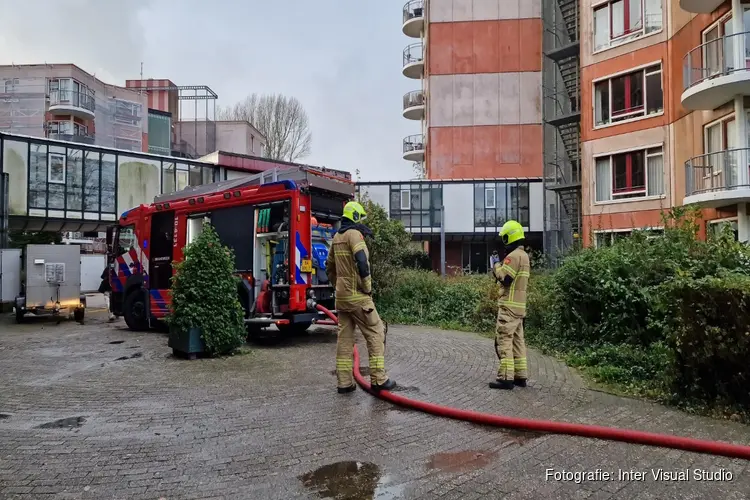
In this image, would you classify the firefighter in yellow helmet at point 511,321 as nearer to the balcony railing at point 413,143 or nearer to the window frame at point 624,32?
the window frame at point 624,32

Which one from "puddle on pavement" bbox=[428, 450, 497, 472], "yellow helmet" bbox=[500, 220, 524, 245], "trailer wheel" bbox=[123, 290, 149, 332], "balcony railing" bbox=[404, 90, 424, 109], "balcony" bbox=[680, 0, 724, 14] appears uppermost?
"balcony railing" bbox=[404, 90, 424, 109]

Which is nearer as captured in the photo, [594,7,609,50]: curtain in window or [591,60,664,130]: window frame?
[591,60,664,130]: window frame

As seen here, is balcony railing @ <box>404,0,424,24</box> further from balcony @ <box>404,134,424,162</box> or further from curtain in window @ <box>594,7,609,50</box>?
curtain in window @ <box>594,7,609,50</box>

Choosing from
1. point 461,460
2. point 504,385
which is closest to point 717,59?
point 504,385

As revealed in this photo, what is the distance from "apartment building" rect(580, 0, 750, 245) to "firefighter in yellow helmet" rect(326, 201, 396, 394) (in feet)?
30.3

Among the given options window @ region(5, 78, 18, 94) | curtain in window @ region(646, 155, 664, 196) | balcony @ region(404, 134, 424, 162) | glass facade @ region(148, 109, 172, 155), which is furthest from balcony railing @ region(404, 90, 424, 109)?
window @ region(5, 78, 18, 94)

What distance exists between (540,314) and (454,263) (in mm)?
24994

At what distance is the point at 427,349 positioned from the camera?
29.3ft

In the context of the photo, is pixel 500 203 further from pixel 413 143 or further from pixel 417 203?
pixel 413 143

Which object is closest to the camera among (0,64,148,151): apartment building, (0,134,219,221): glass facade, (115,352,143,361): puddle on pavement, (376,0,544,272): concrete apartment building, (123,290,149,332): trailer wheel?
(115,352,143,361): puddle on pavement

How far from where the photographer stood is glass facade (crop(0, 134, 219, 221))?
2070 cm

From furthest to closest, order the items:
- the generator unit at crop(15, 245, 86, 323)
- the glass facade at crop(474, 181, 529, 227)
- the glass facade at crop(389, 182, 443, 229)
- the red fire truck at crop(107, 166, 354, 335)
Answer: the glass facade at crop(389, 182, 443, 229) < the glass facade at crop(474, 181, 529, 227) < the generator unit at crop(15, 245, 86, 323) < the red fire truck at crop(107, 166, 354, 335)

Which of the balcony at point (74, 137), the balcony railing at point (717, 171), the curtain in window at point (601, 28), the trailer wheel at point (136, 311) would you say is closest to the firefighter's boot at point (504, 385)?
the trailer wheel at point (136, 311)

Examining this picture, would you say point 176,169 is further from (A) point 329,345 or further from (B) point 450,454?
(B) point 450,454
